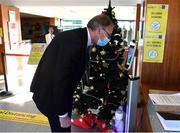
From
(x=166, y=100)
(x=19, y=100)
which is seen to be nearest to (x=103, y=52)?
(x=166, y=100)

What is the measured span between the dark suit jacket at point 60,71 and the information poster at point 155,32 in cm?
66

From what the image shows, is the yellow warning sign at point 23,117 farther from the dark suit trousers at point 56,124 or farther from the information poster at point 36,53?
the dark suit trousers at point 56,124

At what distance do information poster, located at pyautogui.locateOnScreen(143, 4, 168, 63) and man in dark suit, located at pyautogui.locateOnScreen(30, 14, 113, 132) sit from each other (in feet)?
1.41

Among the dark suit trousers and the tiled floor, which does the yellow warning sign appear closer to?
the tiled floor

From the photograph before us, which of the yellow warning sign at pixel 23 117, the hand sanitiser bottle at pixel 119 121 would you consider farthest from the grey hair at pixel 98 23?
the yellow warning sign at pixel 23 117

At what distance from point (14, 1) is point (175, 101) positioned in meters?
5.82

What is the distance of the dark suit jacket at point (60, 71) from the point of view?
5.01 ft

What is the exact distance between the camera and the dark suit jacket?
1.53 meters

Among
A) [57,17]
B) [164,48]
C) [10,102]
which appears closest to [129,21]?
[57,17]

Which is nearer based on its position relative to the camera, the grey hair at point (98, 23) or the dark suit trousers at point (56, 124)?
the grey hair at point (98, 23)

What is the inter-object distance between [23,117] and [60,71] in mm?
2082

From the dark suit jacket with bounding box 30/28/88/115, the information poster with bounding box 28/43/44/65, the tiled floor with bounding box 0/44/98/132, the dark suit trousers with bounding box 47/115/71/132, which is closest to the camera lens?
the dark suit jacket with bounding box 30/28/88/115

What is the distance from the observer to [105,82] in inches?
106

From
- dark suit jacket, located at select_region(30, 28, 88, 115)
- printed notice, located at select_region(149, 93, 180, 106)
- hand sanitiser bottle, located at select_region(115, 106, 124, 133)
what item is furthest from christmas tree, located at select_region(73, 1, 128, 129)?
printed notice, located at select_region(149, 93, 180, 106)
